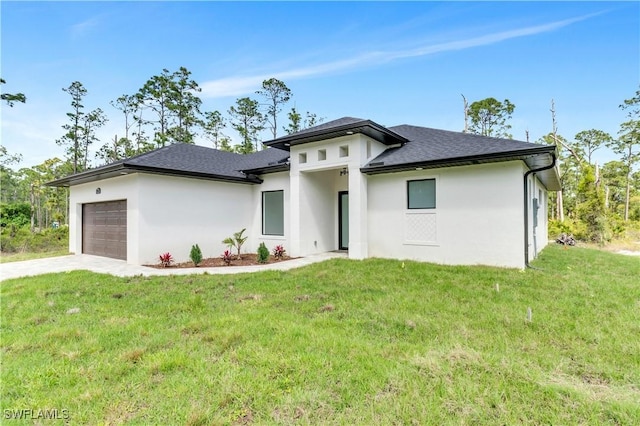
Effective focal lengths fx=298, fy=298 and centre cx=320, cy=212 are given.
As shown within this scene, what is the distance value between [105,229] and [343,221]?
29.7 feet

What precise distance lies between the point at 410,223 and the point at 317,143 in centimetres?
419

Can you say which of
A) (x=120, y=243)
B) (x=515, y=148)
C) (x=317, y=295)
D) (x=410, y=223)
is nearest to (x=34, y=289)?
(x=120, y=243)

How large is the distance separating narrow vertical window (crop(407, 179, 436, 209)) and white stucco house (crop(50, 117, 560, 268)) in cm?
3

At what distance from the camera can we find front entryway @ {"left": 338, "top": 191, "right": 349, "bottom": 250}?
40.4ft

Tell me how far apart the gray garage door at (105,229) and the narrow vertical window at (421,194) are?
9455 mm

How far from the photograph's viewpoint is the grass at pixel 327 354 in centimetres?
244

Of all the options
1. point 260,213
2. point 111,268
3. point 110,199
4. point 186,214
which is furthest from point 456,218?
point 110,199

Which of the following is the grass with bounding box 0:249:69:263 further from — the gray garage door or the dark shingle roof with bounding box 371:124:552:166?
the dark shingle roof with bounding box 371:124:552:166

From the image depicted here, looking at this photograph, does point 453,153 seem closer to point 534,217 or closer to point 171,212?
point 534,217

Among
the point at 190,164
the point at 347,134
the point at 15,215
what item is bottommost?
the point at 15,215

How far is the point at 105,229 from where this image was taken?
11062 millimetres

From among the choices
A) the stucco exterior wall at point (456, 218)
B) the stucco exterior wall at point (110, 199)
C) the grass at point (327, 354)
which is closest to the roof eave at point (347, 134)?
the stucco exterior wall at point (456, 218)

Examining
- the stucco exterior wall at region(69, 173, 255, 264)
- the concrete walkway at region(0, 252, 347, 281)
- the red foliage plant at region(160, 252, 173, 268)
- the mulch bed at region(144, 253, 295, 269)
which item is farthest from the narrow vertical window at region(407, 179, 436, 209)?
the red foliage plant at region(160, 252, 173, 268)

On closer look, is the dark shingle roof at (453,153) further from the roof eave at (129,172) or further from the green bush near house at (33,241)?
the green bush near house at (33,241)
